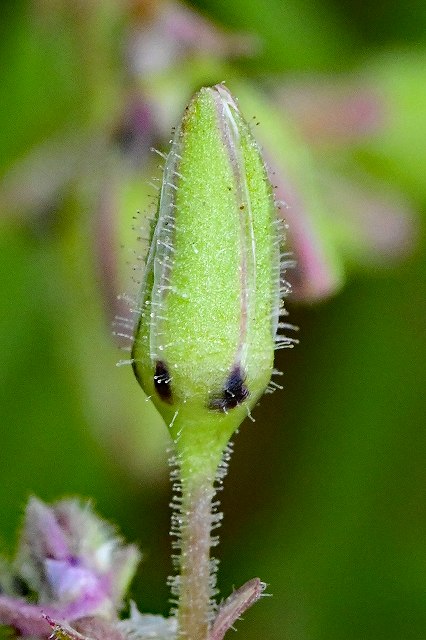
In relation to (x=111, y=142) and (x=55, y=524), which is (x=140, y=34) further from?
(x=55, y=524)

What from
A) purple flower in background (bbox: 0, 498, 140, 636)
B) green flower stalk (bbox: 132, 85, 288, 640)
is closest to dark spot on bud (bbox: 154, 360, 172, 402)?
green flower stalk (bbox: 132, 85, 288, 640)

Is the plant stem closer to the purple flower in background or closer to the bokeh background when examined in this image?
the purple flower in background

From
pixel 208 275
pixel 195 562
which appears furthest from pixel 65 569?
pixel 208 275

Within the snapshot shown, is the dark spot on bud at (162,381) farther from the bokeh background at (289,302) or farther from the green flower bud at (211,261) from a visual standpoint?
the bokeh background at (289,302)

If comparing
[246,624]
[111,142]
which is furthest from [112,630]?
[246,624]

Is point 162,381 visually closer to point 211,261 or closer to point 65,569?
point 211,261
